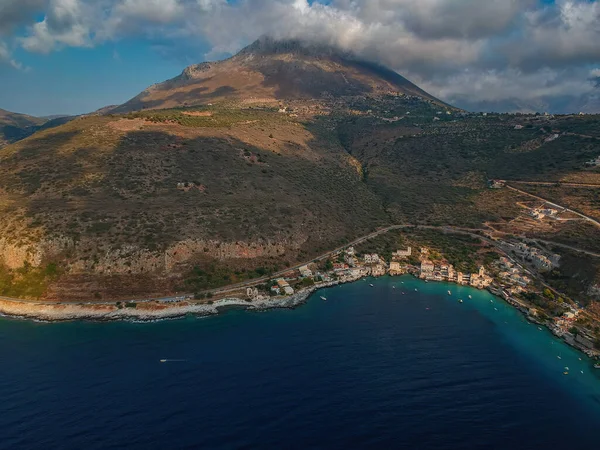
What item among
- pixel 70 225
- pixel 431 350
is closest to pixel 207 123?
pixel 70 225

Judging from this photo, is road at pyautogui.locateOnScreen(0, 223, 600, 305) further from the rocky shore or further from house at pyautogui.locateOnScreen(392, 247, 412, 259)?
house at pyautogui.locateOnScreen(392, 247, 412, 259)

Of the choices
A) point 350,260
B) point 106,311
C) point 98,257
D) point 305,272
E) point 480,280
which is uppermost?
point 98,257

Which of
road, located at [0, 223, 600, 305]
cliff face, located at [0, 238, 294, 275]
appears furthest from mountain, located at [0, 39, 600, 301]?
road, located at [0, 223, 600, 305]

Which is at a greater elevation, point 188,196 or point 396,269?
point 188,196

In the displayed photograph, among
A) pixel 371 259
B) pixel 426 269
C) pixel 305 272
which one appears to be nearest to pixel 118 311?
pixel 305 272

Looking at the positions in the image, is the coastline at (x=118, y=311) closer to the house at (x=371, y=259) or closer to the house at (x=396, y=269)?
the house at (x=396, y=269)

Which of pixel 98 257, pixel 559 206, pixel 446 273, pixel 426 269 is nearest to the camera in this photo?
pixel 98 257

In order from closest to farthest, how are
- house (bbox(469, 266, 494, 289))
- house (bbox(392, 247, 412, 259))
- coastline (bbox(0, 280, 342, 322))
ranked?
coastline (bbox(0, 280, 342, 322))
house (bbox(469, 266, 494, 289))
house (bbox(392, 247, 412, 259))

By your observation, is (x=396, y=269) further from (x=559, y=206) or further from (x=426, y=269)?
(x=559, y=206)
